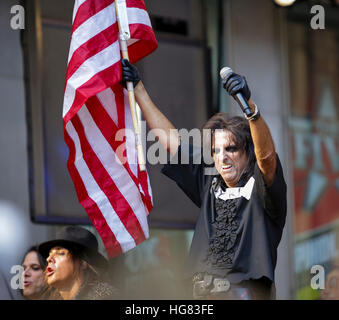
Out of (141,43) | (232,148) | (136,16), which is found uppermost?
(136,16)

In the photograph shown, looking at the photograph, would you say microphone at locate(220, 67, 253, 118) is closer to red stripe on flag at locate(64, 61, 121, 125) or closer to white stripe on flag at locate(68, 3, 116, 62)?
red stripe on flag at locate(64, 61, 121, 125)

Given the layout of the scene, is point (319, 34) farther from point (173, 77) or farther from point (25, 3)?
point (25, 3)

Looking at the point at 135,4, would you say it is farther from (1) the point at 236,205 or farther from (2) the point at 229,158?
(1) the point at 236,205

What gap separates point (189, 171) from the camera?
6340 millimetres

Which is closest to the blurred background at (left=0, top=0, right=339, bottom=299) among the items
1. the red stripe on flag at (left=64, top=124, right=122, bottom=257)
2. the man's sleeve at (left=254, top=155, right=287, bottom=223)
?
the red stripe on flag at (left=64, top=124, right=122, bottom=257)

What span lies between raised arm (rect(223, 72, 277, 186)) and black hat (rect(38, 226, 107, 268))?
1692 mm

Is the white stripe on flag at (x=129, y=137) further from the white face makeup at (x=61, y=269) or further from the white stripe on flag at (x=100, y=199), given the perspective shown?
the white face makeup at (x=61, y=269)

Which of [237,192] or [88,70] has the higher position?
[88,70]

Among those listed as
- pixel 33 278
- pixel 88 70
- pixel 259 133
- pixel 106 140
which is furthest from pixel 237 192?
pixel 33 278

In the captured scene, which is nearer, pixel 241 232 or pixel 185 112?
pixel 241 232

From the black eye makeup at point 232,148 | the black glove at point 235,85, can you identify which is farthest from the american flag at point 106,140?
the black glove at point 235,85

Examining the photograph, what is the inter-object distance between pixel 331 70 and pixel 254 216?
545 centimetres

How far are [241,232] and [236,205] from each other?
0.17m

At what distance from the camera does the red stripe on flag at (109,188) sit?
21.7 ft
